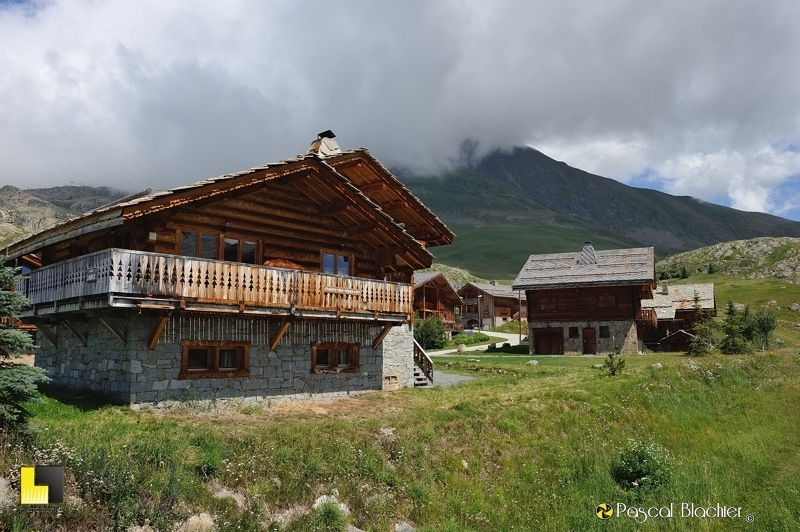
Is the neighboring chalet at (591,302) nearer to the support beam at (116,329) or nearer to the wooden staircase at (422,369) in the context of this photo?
the wooden staircase at (422,369)

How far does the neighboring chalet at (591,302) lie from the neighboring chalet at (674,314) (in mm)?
5919

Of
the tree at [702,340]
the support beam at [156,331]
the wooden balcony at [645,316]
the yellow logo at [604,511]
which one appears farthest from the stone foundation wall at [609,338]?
the support beam at [156,331]

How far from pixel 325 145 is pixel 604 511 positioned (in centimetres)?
1761

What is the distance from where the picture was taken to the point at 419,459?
47.4ft

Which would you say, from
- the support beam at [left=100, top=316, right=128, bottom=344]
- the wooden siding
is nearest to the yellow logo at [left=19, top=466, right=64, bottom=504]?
the support beam at [left=100, top=316, right=128, bottom=344]

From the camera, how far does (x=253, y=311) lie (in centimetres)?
1717

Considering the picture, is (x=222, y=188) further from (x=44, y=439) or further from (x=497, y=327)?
(x=497, y=327)

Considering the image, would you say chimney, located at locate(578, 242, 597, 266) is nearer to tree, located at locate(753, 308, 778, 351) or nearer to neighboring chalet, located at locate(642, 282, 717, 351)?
neighboring chalet, located at locate(642, 282, 717, 351)

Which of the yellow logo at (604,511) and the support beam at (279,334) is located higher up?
the support beam at (279,334)

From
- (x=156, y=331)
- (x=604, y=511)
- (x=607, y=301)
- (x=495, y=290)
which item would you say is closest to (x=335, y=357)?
(x=156, y=331)

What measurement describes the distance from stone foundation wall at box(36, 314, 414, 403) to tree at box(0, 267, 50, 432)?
4979mm

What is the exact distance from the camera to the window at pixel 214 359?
17.3m

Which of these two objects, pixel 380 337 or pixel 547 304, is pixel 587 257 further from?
pixel 380 337

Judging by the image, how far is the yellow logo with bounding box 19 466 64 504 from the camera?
9156mm
